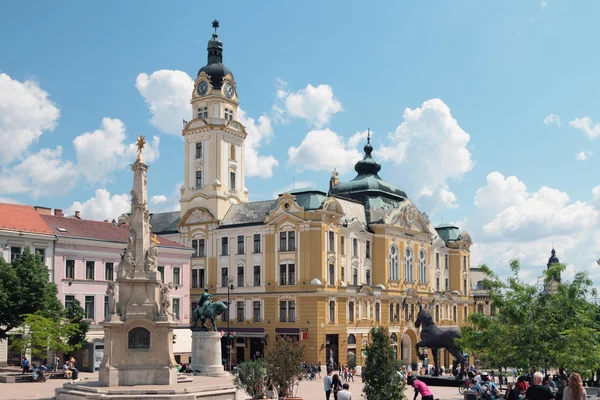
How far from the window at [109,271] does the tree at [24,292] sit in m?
9.27

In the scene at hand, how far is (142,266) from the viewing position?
31.2m

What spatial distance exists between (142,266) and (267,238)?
3669 cm

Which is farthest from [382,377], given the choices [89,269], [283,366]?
[89,269]

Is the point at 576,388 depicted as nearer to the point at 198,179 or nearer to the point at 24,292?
the point at 24,292

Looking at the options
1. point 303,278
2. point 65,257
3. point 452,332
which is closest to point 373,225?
point 303,278

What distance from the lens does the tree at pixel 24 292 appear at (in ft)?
147

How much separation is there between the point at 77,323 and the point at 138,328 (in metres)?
19.0

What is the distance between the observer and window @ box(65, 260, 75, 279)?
54.2 metres

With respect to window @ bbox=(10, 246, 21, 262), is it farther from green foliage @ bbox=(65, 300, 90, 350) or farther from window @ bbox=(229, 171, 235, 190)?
window @ bbox=(229, 171, 235, 190)

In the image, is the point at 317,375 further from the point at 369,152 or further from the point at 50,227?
the point at 369,152

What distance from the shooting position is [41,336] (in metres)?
43.1

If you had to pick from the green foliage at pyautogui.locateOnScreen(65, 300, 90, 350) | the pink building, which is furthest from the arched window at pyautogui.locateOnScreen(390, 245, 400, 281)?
the green foliage at pyautogui.locateOnScreen(65, 300, 90, 350)

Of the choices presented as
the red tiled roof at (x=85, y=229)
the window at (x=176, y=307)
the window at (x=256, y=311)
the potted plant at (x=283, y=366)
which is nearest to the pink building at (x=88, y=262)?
the red tiled roof at (x=85, y=229)

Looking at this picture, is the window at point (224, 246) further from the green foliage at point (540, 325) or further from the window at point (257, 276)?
the green foliage at point (540, 325)
